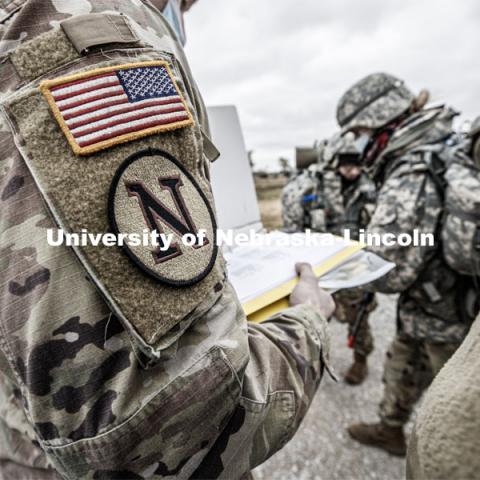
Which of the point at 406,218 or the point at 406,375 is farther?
the point at 406,375

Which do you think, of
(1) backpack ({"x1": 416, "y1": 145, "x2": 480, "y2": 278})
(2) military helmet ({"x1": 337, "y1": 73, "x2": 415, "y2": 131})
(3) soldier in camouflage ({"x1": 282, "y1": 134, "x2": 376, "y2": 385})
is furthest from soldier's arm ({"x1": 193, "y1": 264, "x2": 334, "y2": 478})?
(3) soldier in camouflage ({"x1": 282, "y1": 134, "x2": 376, "y2": 385})

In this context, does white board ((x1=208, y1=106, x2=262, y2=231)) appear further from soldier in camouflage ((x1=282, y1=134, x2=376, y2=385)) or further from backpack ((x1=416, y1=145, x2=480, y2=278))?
soldier in camouflage ((x1=282, y1=134, x2=376, y2=385))

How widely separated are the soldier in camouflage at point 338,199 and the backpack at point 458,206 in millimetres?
1385

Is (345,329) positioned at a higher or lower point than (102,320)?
lower

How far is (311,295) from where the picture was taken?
0.79m

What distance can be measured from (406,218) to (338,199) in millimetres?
1821

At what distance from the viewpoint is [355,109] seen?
2.62 meters

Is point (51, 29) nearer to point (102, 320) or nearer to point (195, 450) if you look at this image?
point (102, 320)

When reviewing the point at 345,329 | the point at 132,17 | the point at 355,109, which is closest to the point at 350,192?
the point at 355,109

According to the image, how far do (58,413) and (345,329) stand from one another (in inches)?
144

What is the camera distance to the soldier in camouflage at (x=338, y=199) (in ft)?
10.4

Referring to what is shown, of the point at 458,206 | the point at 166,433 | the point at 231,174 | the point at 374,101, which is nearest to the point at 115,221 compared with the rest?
the point at 166,433

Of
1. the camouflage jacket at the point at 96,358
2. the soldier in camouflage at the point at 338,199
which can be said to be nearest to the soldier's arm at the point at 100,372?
the camouflage jacket at the point at 96,358

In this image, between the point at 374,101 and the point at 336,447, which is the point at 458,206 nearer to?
the point at 374,101
